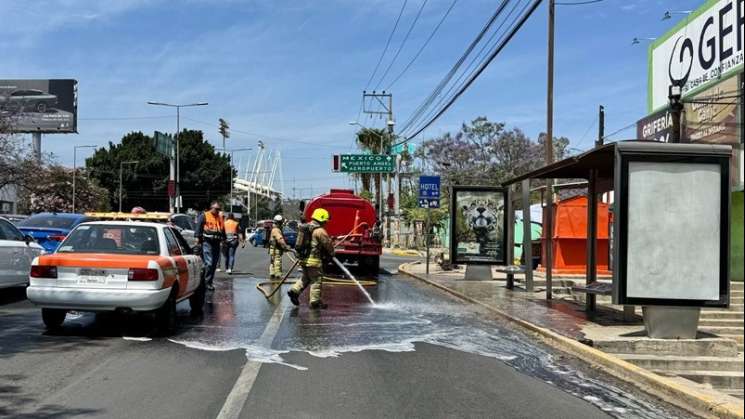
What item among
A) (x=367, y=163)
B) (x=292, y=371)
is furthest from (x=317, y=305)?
(x=367, y=163)

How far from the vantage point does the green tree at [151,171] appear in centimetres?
6994

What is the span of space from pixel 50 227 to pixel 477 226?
34.0ft

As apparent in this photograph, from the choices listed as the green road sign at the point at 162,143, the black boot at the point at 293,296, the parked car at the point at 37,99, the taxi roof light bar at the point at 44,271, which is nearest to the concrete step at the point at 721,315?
the black boot at the point at 293,296

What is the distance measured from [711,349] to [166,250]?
7.30 m

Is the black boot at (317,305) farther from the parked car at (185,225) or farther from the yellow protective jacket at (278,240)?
the parked car at (185,225)

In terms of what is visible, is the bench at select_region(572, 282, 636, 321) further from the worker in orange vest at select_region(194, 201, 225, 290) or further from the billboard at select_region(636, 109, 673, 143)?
the billboard at select_region(636, 109, 673, 143)

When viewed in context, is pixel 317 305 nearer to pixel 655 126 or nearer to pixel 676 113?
pixel 676 113

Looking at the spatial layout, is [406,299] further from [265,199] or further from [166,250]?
[265,199]

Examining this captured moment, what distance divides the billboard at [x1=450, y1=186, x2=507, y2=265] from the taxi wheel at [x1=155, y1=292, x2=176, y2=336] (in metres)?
9.73

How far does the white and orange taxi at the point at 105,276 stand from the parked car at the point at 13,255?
2.99 metres

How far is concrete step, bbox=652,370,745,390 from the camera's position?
24.7 ft

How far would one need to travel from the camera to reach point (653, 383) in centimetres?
696

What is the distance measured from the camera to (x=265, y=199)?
14988 cm

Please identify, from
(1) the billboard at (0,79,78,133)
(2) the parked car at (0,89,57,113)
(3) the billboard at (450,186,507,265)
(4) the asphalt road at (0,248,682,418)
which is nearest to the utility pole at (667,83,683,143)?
(3) the billboard at (450,186,507,265)
